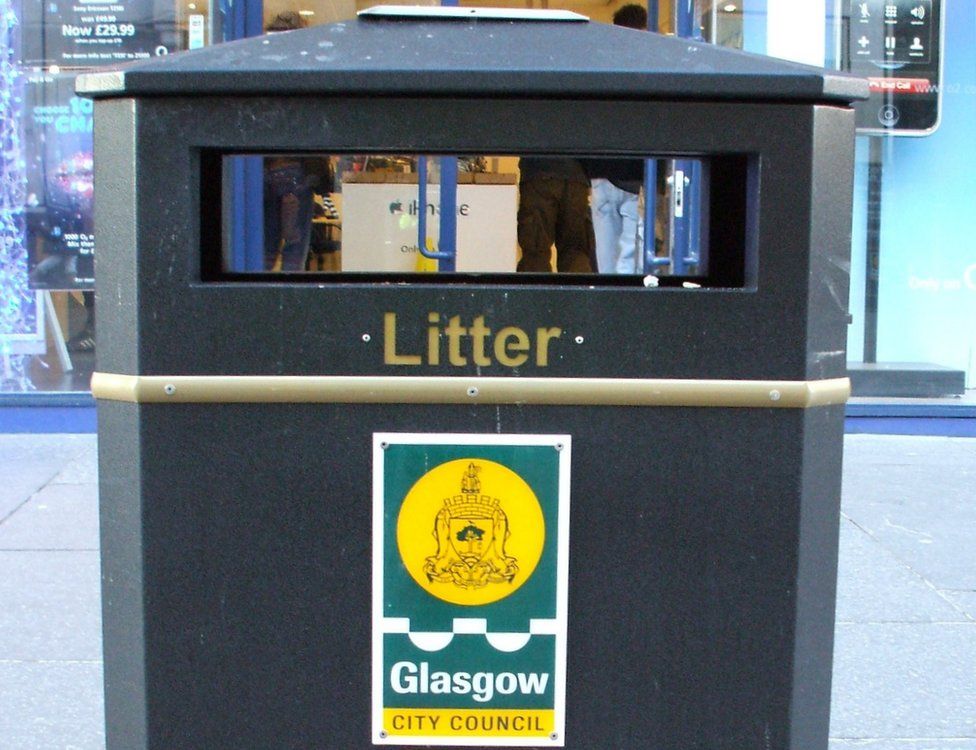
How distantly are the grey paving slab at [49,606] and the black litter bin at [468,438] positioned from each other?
246cm

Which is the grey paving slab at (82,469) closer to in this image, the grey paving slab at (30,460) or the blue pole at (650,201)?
the grey paving slab at (30,460)

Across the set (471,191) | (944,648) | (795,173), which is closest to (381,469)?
(795,173)

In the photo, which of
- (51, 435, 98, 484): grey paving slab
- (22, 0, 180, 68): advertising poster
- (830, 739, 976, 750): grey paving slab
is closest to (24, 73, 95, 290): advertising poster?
(22, 0, 180, 68): advertising poster

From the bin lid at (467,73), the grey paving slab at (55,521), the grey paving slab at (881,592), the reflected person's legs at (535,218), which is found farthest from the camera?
the reflected person's legs at (535,218)

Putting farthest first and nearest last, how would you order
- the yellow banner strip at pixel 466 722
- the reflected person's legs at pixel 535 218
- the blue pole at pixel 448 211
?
the reflected person's legs at pixel 535 218 < the blue pole at pixel 448 211 < the yellow banner strip at pixel 466 722

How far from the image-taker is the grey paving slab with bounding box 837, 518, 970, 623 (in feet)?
14.8

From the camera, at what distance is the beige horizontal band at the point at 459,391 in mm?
1733

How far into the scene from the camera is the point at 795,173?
1.74m

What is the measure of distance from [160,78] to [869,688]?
304 centimetres

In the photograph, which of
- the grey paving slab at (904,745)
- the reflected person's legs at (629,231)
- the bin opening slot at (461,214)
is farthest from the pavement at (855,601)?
the reflected person's legs at (629,231)

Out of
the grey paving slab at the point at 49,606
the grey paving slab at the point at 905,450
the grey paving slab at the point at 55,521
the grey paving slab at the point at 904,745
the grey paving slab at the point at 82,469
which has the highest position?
the grey paving slab at the point at 905,450

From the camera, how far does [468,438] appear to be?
5.73ft

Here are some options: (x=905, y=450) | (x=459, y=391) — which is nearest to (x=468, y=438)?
(x=459, y=391)

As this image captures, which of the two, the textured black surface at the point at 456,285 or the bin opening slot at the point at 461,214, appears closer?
the textured black surface at the point at 456,285
